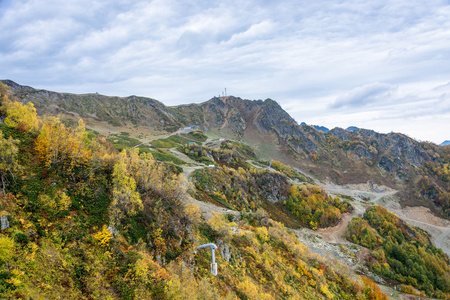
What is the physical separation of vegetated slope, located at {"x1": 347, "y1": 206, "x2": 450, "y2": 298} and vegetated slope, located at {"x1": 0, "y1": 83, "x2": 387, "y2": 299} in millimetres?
64356

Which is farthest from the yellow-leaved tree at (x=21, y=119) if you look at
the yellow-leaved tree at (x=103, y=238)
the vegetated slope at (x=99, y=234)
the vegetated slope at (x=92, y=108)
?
the vegetated slope at (x=92, y=108)

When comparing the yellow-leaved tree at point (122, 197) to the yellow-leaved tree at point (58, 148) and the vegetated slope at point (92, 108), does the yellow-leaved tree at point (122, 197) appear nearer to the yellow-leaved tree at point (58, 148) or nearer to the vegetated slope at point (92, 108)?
the yellow-leaved tree at point (58, 148)

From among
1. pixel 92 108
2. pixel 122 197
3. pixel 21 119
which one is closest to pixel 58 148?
pixel 122 197

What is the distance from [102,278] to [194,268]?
11765mm

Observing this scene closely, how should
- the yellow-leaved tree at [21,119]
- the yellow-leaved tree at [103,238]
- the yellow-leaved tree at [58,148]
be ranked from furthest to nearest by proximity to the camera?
the yellow-leaved tree at [21,119] < the yellow-leaved tree at [58,148] < the yellow-leaved tree at [103,238]

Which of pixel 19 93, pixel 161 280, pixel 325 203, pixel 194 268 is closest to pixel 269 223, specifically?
pixel 194 268

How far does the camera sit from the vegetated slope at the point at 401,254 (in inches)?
2884

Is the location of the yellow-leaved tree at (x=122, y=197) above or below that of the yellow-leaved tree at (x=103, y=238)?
above

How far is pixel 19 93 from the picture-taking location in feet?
461

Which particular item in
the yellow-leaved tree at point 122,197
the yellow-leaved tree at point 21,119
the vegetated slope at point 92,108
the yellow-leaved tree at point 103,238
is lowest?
the yellow-leaved tree at point 103,238

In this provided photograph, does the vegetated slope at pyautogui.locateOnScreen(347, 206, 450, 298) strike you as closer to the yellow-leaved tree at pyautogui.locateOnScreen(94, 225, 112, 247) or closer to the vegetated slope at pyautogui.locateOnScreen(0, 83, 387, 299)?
the vegetated slope at pyautogui.locateOnScreen(0, 83, 387, 299)

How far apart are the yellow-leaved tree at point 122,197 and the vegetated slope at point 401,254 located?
9332 cm

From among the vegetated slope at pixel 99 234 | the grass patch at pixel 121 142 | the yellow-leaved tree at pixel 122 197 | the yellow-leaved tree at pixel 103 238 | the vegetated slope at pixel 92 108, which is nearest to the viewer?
Result: the vegetated slope at pixel 99 234

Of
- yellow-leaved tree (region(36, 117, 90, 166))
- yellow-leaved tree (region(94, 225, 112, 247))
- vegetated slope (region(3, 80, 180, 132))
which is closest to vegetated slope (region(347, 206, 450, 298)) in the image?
yellow-leaved tree (region(94, 225, 112, 247))
